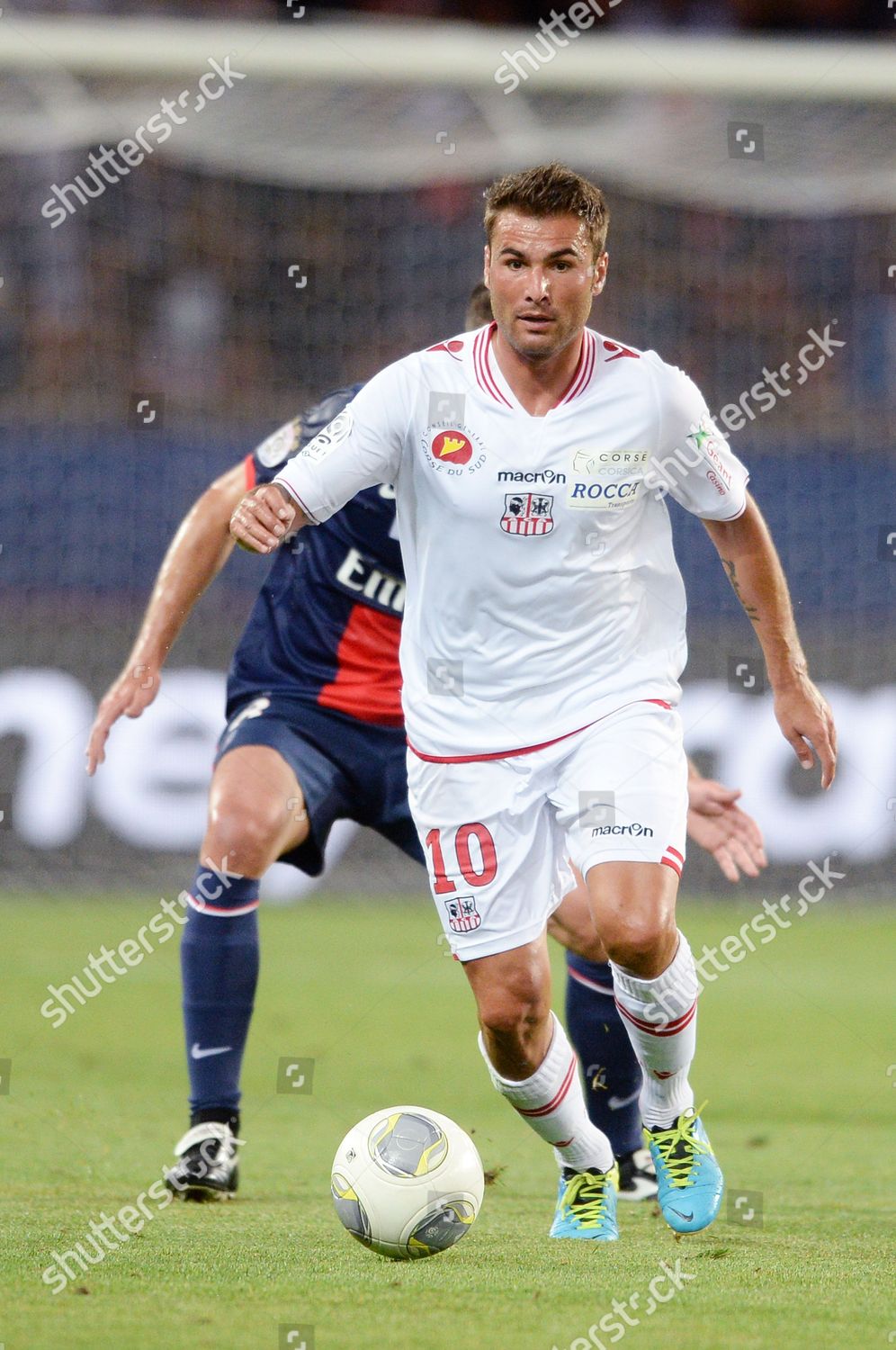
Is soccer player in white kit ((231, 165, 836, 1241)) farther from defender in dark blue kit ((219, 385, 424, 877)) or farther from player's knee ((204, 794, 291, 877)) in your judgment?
defender in dark blue kit ((219, 385, 424, 877))

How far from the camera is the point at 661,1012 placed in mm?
3984

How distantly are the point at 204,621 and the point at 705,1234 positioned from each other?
265 inches

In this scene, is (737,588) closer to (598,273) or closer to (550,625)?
(550,625)

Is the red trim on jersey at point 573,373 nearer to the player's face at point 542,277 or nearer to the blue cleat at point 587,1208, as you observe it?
the player's face at point 542,277

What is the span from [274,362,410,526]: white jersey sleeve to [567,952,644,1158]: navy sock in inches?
63.0

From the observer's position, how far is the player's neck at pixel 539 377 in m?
4.12

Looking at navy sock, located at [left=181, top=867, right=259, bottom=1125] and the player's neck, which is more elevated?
the player's neck

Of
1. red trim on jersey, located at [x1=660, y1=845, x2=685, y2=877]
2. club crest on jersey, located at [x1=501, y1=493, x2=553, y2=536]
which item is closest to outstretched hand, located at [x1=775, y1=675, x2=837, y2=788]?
Result: red trim on jersey, located at [x1=660, y1=845, x2=685, y2=877]

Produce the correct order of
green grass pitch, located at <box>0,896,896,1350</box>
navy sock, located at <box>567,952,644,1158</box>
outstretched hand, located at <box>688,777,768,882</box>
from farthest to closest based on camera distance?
navy sock, located at <box>567,952,644,1158</box>
outstretched hand, located at <box>688,777,768,882</box>
green grass pitch, located at <box>0,896,896,1350</box>

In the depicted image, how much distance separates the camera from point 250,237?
11.3 meters

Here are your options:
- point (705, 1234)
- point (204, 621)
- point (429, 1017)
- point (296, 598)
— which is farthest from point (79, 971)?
point (705, 1234)

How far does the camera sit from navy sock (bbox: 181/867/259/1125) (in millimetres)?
4785

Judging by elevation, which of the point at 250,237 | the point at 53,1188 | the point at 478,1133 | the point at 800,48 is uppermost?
the point at 800,48

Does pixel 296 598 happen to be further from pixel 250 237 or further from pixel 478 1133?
pixel 250 237
